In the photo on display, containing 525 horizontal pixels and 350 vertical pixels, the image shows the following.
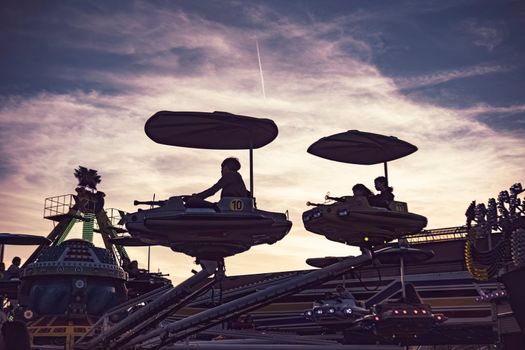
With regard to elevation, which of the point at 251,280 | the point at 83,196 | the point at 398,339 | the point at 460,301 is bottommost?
the point at 398,339

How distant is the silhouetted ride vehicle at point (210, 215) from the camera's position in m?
18.3

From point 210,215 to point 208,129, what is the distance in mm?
2554

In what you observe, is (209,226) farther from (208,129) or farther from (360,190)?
(360,190)

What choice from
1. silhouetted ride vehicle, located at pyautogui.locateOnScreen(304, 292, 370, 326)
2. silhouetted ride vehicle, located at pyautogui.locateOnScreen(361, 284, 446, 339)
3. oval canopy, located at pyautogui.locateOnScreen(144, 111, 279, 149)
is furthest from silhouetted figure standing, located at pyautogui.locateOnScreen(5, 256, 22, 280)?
oval canopy, located at pyautogui.locateOnScreen(144, 111, 279, 149)

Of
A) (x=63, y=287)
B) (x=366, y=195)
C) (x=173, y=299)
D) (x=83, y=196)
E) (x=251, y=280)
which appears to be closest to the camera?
(x=366, y=195)

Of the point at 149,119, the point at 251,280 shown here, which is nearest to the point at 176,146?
the point at 149,119

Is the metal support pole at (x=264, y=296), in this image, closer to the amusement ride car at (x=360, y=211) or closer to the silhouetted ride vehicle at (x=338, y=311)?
the amusement ride car at (x=360, y=211)

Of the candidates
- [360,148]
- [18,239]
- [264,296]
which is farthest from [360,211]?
[18,239]

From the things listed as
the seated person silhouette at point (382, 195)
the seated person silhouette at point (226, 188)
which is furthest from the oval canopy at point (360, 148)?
the seated person silhouette at point (226, 188)

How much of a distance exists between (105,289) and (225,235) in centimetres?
1344

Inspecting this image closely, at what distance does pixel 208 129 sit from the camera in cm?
1927

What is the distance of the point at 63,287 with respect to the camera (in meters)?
29.3

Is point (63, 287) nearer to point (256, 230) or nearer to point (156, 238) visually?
point (156, 238)

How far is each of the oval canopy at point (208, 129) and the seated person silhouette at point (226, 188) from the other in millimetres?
950
